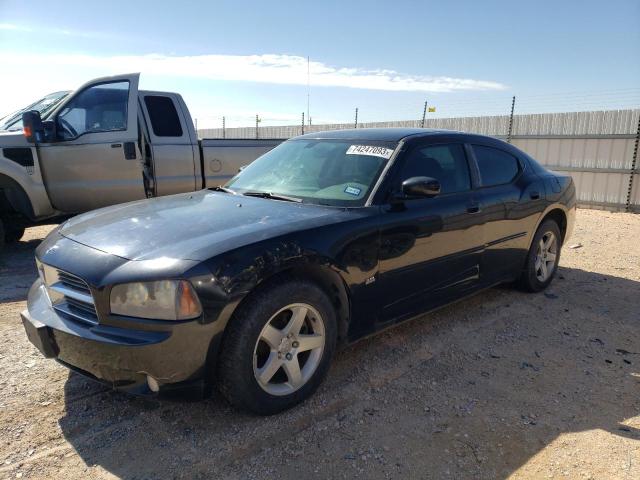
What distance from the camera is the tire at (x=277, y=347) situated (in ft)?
8.28

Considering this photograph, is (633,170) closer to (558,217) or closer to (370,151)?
(558,217)

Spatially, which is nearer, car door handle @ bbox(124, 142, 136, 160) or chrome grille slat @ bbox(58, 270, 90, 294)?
chrome grille slat @ bbox(58, 270, 90, 294)

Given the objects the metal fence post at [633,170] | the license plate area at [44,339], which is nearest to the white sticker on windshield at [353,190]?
the license plate area at [44,339]

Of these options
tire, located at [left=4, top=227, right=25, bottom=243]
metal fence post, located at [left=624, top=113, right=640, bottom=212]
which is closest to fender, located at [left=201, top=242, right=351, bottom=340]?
tire, located at [left=4, top=227, right=25, bottom=243]

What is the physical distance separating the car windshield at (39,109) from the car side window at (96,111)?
0.31m

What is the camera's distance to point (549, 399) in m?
3.07

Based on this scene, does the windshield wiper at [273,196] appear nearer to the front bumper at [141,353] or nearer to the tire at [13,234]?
the front bumper at [141,353]

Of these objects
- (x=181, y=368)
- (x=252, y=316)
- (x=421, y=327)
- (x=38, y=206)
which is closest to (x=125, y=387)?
(x=181, y=368)

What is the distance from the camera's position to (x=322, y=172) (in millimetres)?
3693

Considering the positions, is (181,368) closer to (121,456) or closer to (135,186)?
(121,456)

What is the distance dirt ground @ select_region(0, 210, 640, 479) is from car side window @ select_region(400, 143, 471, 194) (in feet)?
4.06

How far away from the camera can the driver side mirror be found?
326 centimetres

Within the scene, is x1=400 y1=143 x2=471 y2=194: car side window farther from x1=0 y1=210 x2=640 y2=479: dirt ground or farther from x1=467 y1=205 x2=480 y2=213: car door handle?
x1=0 y1=210 x2=640 y2=479: dirt ground

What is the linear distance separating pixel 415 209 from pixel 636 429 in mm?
1857
